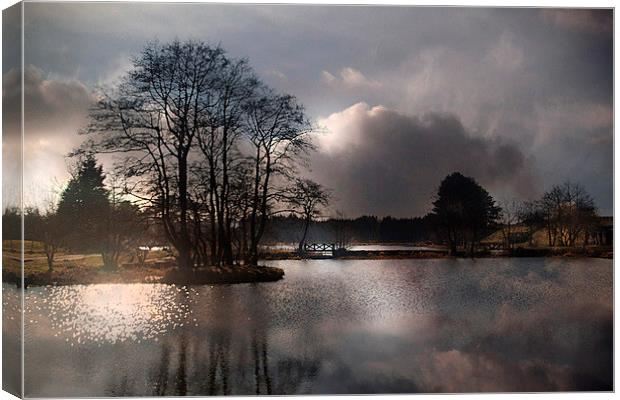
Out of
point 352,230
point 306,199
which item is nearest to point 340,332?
point 352,230

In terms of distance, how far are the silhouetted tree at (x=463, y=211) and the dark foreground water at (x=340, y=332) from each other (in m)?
0.21

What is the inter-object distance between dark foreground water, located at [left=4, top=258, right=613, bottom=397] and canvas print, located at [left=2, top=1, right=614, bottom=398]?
0.02 meters

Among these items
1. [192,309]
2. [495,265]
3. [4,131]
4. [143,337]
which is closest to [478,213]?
[495,265]

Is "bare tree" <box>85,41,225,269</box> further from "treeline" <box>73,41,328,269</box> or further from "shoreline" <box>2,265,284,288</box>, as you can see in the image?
"shoreline" <box>2,265,284,288</box>

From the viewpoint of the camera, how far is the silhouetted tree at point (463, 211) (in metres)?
6.86

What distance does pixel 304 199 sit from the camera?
6816 millimetres

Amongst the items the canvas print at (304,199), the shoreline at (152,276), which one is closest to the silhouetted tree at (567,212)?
the canvas print at (304,199)

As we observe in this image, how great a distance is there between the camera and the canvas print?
6.56m

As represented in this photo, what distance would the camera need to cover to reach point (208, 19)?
6668 mm

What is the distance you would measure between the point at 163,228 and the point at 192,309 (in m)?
0.68

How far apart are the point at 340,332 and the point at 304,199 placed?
1.09 meters

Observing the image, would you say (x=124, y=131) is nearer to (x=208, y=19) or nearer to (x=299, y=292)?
(x=208, y=19)

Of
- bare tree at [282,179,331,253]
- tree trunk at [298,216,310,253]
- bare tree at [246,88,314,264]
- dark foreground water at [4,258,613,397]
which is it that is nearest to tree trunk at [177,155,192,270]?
dark foreground water at [4,258,613,397]

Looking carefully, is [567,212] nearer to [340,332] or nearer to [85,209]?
[340,332]
